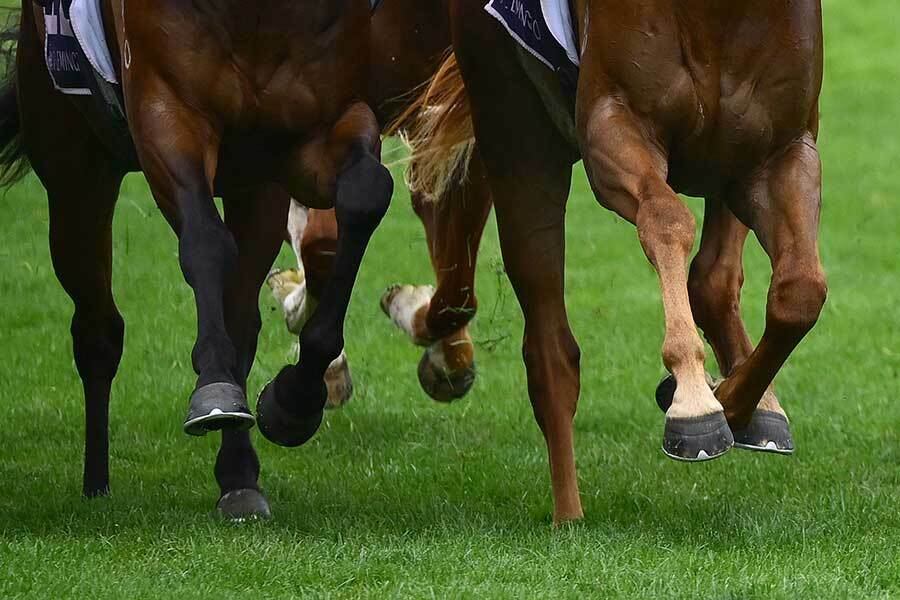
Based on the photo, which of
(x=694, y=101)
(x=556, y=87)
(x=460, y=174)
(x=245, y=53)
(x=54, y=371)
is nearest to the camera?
(x=694, y=101)

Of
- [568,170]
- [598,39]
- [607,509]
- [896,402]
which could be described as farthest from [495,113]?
[896,402]

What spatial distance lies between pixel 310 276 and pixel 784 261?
3447 mm

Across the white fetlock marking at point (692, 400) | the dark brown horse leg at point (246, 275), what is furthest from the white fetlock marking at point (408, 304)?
the white fetlock marking at point (692, 400)

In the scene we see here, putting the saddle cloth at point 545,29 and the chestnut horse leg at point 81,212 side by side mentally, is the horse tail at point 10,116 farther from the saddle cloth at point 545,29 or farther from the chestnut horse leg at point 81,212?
the saddle cloth at point 545,29

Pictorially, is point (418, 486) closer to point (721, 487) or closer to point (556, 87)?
point (721, 487)

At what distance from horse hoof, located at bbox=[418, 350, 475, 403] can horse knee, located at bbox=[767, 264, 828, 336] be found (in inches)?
136

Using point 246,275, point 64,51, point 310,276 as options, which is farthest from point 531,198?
point 310,276

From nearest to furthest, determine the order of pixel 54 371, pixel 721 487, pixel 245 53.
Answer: pixel 245 53 → pixel 721 487 → pixel 54 371

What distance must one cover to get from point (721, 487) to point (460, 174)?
1.91 metres

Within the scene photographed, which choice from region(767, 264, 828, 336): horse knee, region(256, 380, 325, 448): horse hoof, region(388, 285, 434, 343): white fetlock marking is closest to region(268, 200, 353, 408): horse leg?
region(388, 285, 434, 343): white fetlock marking

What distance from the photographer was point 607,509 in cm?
605

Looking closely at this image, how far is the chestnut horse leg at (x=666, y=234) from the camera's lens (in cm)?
482

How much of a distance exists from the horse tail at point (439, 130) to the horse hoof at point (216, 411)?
182cm

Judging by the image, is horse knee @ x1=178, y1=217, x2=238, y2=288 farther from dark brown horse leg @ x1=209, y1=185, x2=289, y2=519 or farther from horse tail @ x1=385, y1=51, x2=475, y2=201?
horse tail @ x1=385, y1=51, x2=475, y2=201
